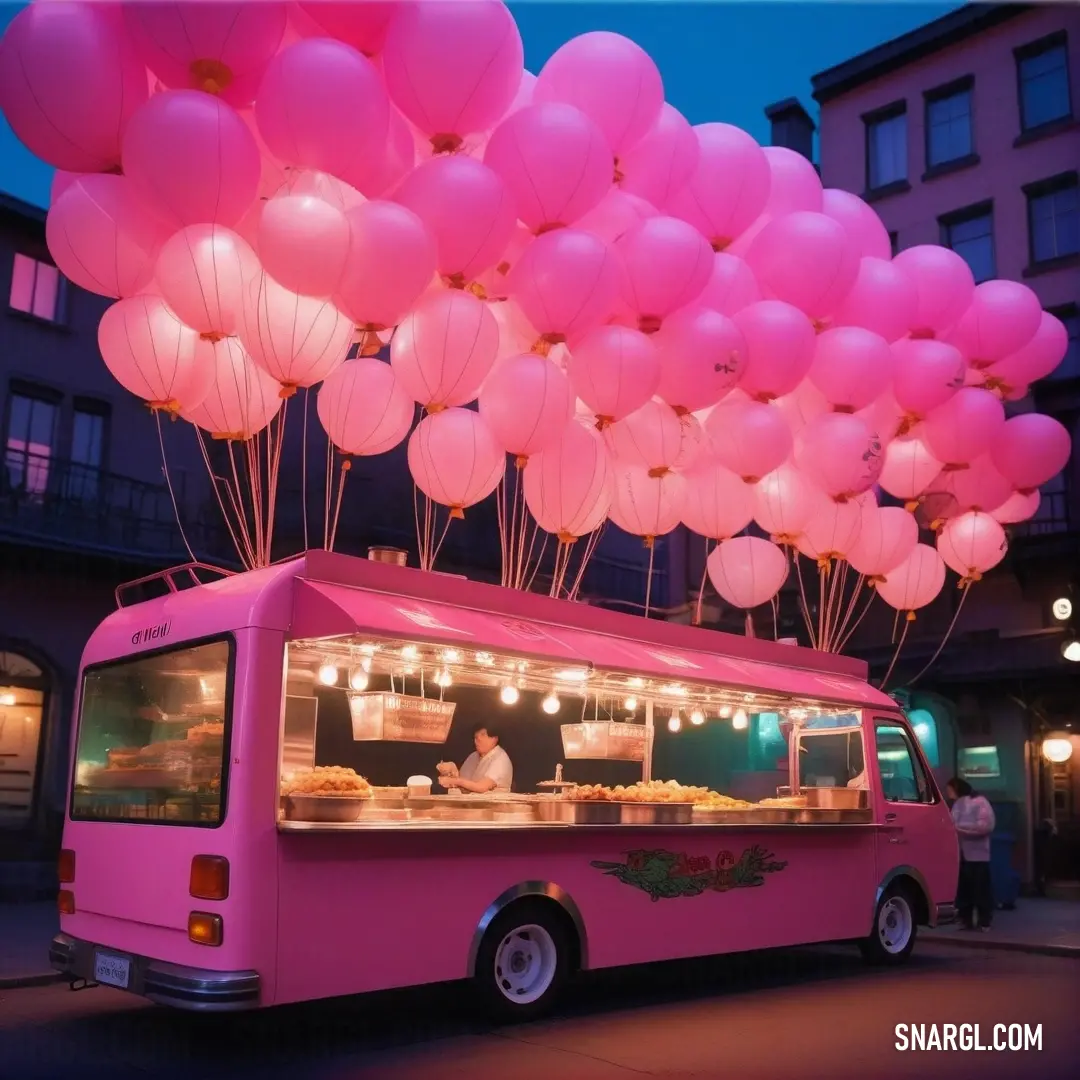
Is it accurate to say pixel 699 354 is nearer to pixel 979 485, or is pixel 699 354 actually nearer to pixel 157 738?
pixel 979 485

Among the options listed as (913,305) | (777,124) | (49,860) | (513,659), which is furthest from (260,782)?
(777,124)

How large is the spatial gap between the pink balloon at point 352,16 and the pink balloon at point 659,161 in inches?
90.0

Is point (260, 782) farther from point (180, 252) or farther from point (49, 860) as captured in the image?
point (49, 860)

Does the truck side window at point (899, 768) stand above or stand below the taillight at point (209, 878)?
above

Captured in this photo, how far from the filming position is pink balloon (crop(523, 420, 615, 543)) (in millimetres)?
9375

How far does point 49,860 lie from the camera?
16406 mm

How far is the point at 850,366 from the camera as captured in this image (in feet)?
33.1

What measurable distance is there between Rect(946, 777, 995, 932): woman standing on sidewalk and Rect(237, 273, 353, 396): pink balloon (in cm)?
981

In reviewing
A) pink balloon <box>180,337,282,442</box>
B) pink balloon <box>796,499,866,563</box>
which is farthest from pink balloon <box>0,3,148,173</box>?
pink balloon <box>796,499,866,563</box>

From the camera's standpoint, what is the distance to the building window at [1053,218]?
2153cm

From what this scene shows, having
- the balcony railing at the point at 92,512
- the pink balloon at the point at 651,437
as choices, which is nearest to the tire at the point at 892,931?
the pink balloon at the point at 651,437

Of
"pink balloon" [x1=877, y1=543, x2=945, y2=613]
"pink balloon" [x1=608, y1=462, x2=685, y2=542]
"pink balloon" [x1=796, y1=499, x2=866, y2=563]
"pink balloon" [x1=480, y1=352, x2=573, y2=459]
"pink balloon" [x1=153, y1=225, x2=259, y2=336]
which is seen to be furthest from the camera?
"pink balloon" [x1=877, y1=543, x2=945, y2=613]

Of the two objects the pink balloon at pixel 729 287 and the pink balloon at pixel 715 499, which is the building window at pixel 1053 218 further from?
the pink balloon at pixel 729 287

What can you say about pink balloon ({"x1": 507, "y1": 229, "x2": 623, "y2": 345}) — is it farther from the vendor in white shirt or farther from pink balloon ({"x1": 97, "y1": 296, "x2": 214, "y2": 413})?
the vendor in white shirt
